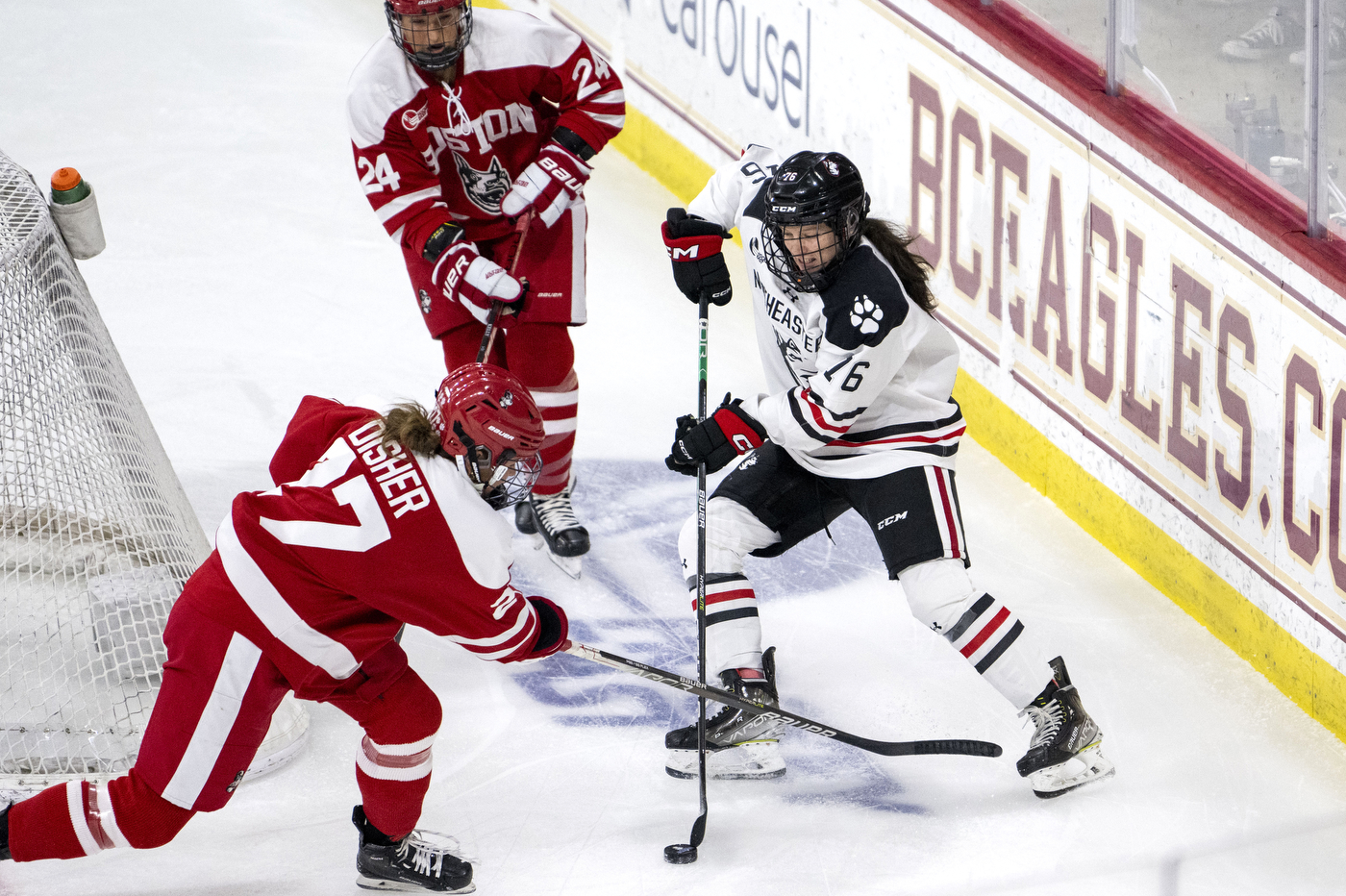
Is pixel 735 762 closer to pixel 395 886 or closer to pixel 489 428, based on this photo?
pixel 395 886

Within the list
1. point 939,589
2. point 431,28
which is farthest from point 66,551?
point 939,589

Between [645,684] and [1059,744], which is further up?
[1059,744]

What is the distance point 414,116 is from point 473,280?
0.37 metres

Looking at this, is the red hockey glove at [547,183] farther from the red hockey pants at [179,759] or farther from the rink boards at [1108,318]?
the red hockey pants at [179,759]

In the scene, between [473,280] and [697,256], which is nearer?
[697,256]

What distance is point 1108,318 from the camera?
12.5 feet

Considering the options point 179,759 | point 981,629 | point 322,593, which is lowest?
point 981,629

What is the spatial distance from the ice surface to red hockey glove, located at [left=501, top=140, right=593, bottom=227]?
0.82m

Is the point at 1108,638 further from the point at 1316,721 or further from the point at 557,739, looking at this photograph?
the point at 557,739

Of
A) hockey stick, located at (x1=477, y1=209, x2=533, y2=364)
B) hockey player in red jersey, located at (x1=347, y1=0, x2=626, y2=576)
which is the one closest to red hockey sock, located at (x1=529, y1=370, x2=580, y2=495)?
hockey player in red jersey, located at (x1=347, y1=0, x2=626, y2=576)

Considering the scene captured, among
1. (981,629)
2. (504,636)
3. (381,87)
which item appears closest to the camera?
(504,636)

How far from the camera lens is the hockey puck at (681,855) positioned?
2922mm

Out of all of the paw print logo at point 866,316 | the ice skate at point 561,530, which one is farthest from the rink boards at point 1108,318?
the ice skate at point 561,530

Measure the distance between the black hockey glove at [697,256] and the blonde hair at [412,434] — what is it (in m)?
0.99
